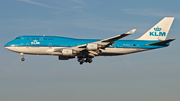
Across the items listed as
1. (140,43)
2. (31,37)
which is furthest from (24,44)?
(140,43)

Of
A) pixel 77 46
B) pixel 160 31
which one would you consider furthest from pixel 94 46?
pixel 160 31

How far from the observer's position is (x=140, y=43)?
62906 mm

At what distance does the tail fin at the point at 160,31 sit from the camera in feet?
214

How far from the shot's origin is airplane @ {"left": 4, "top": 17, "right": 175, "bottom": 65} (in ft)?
188

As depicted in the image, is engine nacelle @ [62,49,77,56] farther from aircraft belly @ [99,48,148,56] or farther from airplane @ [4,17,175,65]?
aircraft belly @ [99,48,148,56]

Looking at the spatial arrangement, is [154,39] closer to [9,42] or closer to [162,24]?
[162,24]

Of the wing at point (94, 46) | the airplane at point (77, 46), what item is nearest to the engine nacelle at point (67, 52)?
the airplane at point (77, 46)

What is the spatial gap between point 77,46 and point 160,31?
64.5ft

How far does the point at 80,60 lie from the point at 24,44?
1159 centimetres

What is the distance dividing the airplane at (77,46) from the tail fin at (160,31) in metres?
1.48

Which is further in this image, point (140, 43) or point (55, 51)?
point (140, 43)

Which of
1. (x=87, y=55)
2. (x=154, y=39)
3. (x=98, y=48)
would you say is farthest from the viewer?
(x=154, y=39)

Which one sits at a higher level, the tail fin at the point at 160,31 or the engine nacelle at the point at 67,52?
the tail fin at the point at 160,31

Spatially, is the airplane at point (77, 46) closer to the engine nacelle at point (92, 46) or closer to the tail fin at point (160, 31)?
the engine nacelle at point (92, 46)
